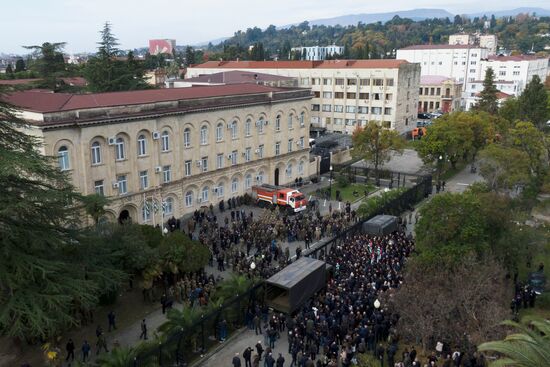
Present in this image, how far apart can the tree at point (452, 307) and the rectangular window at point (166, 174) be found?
21.7 m

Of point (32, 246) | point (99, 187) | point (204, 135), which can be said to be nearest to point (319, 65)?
point (204, 135)

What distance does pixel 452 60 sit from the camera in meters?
114

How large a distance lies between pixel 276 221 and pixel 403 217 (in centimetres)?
1128

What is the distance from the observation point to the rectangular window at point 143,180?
35.8m

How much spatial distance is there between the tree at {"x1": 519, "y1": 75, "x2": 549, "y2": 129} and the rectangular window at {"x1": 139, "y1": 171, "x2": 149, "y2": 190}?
154 ft

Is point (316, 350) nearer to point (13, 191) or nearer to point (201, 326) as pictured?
point (201, 326)

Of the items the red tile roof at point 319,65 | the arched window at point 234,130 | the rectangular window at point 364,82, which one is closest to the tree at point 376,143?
the arched window at point 234,130

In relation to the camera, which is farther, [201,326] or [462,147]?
[462,147]

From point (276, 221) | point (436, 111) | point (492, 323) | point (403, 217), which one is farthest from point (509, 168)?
point (436, 111)

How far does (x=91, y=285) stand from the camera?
19547 mm

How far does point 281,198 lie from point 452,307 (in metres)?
22.6

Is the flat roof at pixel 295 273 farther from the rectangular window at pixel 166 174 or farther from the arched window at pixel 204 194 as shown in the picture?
the arched window at pixel 204 194

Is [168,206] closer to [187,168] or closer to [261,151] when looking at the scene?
[187,168]

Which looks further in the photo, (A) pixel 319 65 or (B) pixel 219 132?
(A) pixel 319 65
